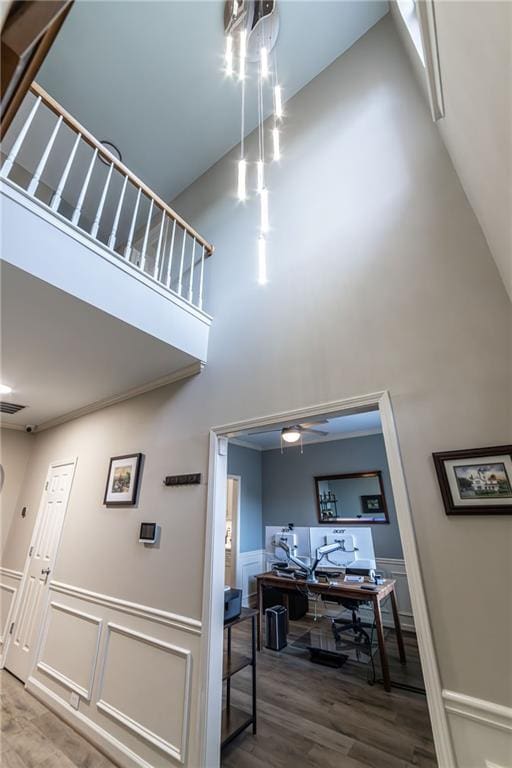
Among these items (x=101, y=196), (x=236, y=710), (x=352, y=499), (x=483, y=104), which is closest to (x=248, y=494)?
(x=352, y=499)

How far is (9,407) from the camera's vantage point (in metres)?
3.70

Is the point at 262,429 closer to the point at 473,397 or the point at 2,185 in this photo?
the point at 473,397

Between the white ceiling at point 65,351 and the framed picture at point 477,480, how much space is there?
207cm

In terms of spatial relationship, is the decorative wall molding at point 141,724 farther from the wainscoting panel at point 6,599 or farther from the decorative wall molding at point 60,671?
the wainscoting panel at point 6,599

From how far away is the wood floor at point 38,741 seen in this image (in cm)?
214

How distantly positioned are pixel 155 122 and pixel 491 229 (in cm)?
399

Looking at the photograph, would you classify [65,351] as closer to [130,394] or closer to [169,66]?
[130,394]

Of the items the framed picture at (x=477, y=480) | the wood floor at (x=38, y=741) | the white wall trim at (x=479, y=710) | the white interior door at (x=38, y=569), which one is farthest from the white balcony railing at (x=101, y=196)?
the wood floor at (x=38, y=741)

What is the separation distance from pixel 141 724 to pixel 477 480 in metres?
2.68

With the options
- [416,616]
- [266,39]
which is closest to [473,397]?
[416,616]

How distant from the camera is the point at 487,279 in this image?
1.60m

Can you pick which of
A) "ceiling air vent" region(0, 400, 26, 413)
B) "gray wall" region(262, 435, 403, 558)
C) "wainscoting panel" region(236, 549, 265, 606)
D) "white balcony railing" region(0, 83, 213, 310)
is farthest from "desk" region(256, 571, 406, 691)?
"ceiling air vent" region(0, 400, 26, 413)

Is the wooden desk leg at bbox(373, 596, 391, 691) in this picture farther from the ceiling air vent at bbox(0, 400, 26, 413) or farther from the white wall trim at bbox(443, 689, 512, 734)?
the ceiling air vent at bbox(0, 400, 26, 413)

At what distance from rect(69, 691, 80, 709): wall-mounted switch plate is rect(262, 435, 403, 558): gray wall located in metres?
3.88
